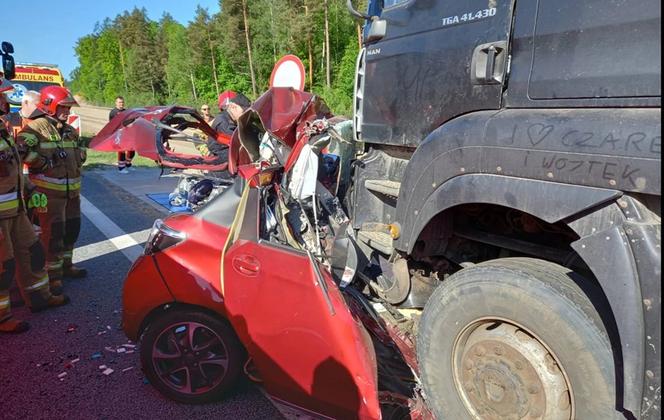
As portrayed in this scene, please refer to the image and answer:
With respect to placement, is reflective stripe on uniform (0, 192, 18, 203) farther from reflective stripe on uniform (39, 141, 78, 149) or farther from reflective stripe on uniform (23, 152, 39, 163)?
reflective stripe on uniform (39, 141, 78, 149)

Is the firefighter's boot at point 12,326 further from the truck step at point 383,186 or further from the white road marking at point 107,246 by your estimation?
the truck step at point 383,186

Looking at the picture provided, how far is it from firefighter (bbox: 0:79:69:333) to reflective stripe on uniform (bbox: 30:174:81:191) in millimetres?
155

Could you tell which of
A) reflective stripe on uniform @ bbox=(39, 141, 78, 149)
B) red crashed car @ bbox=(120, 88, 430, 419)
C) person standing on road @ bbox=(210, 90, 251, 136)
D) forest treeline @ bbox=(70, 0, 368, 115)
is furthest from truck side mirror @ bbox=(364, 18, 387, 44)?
forest treeline @ bbox=(70, 0, 368, 115)

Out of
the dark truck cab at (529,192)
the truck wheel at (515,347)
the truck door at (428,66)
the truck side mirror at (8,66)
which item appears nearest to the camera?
the dark truck cab at (529,192)

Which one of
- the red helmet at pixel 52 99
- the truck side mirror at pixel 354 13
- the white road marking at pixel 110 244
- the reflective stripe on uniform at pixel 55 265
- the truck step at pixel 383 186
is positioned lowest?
the white road marking at pixel 110 244

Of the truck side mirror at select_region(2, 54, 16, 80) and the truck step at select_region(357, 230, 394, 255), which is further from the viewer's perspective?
the truck side mirror at select_region(2, 54, 16, 80)

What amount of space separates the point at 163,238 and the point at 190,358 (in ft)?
2.54

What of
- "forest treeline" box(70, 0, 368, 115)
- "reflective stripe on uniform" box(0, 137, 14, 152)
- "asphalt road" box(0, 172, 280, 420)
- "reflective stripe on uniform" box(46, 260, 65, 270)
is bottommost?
"asphalt road" box(0, 172, 280, 420)

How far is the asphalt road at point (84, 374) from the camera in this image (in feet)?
9.30

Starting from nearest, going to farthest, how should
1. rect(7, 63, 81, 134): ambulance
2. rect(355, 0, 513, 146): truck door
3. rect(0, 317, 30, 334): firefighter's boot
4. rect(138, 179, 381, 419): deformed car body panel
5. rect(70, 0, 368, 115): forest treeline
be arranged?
rect(355, 0, 513, 146): truck door → rect(138, 179, 381, 419): deformed car body panel → rect(0, 317, 30, 334): firefighter's boot → rect(7, 63, 81, 134): ambulance → rect(70, 0, 368, 115): forest treeline

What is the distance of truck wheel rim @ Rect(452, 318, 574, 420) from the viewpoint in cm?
188

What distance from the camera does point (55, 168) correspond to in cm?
469

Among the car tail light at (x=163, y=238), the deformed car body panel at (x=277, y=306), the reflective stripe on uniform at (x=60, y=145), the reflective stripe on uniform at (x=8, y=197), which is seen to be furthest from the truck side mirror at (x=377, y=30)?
the reflective stripe on uniform at (x=60, y=145)

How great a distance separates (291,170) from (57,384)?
2.17 metres
